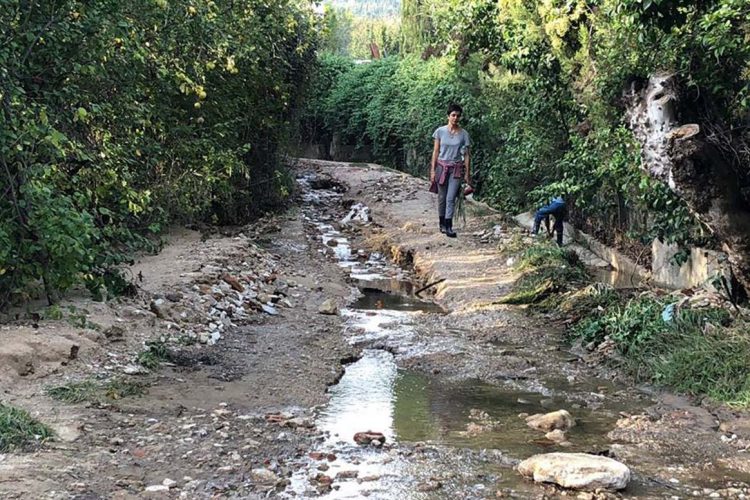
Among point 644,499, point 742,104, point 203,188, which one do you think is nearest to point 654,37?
point 742,104

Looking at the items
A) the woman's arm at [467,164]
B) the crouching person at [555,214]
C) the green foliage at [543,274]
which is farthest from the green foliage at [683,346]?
the crouching person at [555,214]

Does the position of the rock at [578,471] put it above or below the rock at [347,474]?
above

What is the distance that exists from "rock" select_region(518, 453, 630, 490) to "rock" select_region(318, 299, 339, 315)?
4193 mm

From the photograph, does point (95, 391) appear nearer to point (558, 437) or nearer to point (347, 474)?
point (347, 474)

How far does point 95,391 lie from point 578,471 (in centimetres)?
289

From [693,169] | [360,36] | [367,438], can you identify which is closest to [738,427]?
[693,169]

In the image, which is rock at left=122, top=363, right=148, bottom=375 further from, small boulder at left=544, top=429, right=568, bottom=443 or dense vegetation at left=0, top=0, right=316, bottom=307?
small boulder at left=544, top=429, right=568, bottom=443

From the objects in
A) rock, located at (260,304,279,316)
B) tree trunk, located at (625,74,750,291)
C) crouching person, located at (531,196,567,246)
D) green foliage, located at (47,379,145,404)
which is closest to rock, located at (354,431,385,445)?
green foliage, located at (47,379,145,404)

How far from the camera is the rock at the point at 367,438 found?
13.8ft

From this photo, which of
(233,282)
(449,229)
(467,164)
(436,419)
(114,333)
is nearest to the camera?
(436,419)

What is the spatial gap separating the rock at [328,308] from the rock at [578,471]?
4.19 metres

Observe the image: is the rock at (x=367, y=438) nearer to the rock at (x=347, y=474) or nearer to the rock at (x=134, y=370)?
the rock at (x=347, y=474)

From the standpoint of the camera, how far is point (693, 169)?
5.06 metres

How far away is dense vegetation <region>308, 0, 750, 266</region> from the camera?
214 inches
